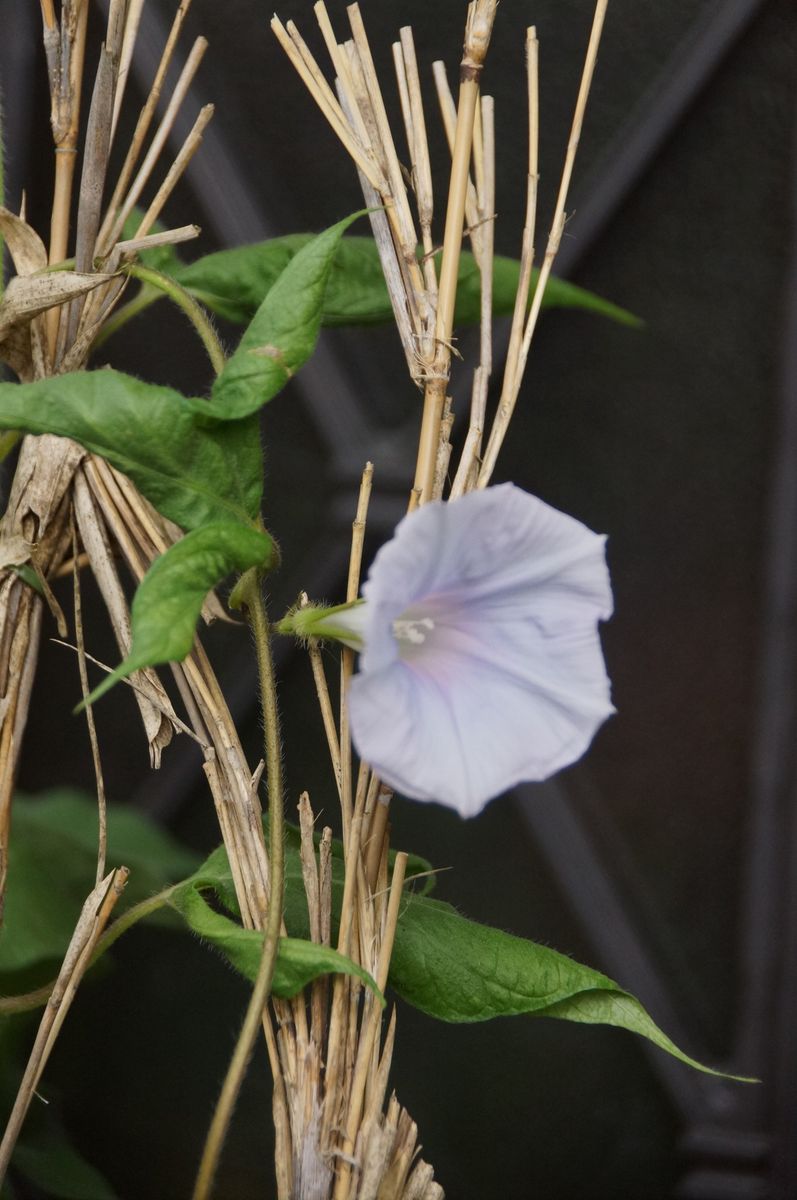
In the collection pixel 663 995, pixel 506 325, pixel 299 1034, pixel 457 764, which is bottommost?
pixel 663 995

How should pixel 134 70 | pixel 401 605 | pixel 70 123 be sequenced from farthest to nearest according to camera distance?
pixel 134 70, pixel 70 123, pixel 401 605

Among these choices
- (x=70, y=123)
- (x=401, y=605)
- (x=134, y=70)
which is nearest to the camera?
(x=401, y=605)

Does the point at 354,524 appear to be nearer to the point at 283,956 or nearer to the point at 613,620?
the point at 283,956

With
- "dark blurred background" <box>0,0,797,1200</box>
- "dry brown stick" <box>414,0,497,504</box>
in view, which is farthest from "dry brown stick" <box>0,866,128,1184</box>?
"dark blurred background" <box>0,0,797,1200</box>

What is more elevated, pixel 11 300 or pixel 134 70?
pixel 134 70

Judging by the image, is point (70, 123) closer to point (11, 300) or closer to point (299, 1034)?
point (11, 300)

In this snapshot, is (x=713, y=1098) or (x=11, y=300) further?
A: (x=713, y=1098)

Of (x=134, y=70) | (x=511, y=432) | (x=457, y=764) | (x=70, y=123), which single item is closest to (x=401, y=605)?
(x=457, y=764)
